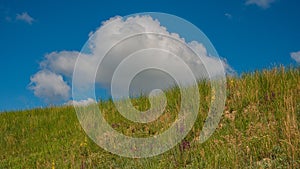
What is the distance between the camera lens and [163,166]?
342 inches

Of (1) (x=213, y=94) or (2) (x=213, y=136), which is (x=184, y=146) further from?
(1) (x=213, y=94)

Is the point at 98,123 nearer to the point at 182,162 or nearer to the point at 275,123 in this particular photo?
the point at 182,162

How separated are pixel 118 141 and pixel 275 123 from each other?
13.7 feet

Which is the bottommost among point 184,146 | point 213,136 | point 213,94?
point 184,146

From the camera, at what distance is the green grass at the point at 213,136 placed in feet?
26.0

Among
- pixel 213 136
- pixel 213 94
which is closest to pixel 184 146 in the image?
pixel 213 136

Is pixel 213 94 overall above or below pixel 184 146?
above

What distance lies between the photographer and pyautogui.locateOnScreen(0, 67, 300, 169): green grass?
312 inches

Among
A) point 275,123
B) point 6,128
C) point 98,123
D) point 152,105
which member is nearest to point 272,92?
point 275,123

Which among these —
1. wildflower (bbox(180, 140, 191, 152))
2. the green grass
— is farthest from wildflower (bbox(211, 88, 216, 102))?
wildflower (bbox(180, 140, 191, 152))

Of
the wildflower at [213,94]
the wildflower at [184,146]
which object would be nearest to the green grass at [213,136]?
the wildflower at [184,146]

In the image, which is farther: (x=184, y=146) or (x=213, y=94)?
(x=213, y=94)

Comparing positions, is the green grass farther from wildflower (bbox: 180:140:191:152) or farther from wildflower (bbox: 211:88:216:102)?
wildflower (bbox: 211:88:216:102)

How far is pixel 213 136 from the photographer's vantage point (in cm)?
952
